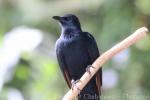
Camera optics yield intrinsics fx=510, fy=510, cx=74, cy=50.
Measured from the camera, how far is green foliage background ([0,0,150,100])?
541cm

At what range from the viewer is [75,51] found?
2996 mm

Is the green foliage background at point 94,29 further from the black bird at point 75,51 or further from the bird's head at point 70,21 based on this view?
the bird's head at point 70,21

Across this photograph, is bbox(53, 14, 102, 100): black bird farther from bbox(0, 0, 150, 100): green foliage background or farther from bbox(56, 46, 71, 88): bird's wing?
bbox(0, 0, 150, 100): green foliage background

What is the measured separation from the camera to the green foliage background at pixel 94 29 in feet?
17.7

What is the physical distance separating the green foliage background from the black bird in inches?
58.5

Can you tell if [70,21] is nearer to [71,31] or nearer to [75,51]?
[71,31]

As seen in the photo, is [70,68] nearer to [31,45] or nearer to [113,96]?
[31,45]

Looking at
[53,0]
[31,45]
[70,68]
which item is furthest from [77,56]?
[53,0]

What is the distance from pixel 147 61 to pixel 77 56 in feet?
8.92

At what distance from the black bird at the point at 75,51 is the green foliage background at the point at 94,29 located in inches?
58.5

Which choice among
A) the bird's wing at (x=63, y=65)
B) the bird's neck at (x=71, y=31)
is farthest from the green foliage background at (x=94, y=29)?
the bird's neck at (x=71, y=31)

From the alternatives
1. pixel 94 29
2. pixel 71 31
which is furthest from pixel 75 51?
pixel 94 29

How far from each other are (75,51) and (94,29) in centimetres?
324

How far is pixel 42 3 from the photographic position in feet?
22.5
